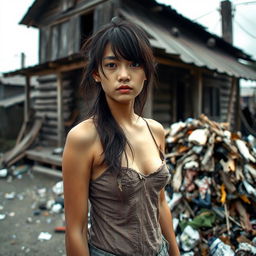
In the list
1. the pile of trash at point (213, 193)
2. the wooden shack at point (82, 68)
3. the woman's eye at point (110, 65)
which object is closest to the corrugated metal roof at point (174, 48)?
the wooden shack at point (82, 68)

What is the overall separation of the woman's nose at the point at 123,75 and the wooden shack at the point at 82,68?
17.5 ft

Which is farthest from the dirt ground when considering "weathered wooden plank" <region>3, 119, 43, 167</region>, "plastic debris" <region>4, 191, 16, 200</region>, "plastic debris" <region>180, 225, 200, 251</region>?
"plastic debris" <region>180, 225, 200, 251</region>

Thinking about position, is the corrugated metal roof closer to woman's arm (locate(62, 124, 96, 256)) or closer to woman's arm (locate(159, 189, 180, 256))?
woman's arm (locate(159, 189, 180, 256))

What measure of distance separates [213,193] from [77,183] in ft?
10.0

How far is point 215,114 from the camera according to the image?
35.6ft

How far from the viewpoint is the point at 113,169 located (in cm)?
109

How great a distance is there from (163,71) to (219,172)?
5.44m

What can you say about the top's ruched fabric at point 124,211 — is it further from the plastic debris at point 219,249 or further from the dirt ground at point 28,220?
the dirt ground at point 28,220

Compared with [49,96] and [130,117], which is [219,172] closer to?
[130,117]

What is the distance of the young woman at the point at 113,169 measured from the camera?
43.0 inches

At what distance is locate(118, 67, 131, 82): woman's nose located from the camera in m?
1.13

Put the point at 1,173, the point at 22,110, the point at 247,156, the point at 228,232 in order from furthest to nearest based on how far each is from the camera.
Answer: the point at 22,110 < the point at 1,173 < the point at 247,156 < the point at 228,232

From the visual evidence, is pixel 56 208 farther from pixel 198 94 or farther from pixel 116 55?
pixel 198 94

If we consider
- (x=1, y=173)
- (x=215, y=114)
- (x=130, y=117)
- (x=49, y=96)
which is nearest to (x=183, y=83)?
(x=215, y=114)
